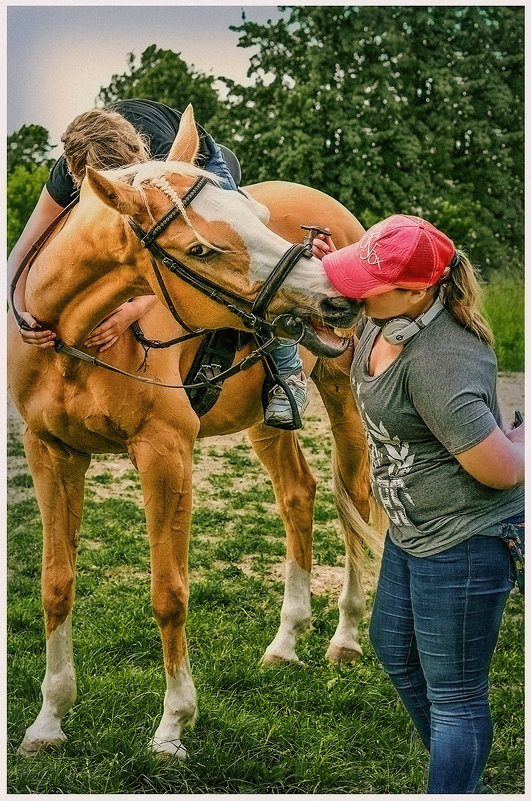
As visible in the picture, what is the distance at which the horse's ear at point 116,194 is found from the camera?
93.6 inches

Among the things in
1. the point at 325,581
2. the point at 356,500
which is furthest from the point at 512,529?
the point at 325,581

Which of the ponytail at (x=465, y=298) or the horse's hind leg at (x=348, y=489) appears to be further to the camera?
the horse's hind leg at (x=348, y=489)

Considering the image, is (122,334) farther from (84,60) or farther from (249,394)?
(84,60)

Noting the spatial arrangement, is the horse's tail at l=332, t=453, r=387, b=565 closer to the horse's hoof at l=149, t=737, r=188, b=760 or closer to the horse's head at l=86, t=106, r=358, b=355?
the horse's hoof at l=149, t=737, r=188, b=760

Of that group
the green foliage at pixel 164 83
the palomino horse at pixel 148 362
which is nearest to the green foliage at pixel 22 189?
the green foliage at pixel 164 83

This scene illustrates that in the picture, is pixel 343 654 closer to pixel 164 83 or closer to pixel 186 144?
pixel 186 144

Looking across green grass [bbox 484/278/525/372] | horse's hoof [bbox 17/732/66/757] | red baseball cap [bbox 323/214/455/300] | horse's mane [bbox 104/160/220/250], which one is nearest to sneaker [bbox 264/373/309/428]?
horse's mane [bbox 104/160/220/250]

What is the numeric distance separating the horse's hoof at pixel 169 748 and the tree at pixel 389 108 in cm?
588

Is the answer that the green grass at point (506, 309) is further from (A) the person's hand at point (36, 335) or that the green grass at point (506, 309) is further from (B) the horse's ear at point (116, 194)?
(B) the horse's ear at point (116, 194)

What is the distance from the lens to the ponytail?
2.25 m

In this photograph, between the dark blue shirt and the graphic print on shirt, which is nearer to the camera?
the graphic print on shirt

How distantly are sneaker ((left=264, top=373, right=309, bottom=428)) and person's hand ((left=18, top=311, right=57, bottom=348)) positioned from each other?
3.63ft

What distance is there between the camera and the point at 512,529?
7.38 ft

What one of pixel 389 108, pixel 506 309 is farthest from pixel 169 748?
pixel 389 108
